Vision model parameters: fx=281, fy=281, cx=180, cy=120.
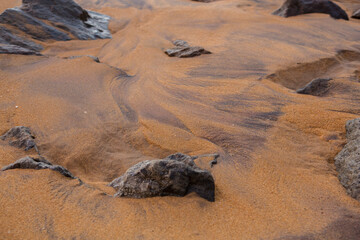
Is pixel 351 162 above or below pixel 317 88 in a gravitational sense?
below

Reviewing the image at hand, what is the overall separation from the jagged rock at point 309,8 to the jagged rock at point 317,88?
380cm

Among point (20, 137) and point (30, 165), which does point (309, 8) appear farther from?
point (30, 165)

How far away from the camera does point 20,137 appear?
2445mm

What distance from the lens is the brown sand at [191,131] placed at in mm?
1664

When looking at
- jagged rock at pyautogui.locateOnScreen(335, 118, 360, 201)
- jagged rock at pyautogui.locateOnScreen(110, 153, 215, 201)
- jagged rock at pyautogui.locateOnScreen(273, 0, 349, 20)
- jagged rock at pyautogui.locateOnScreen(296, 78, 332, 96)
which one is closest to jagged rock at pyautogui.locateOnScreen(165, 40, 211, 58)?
jagged rock at pyautogui.locateOnScreen(296, 78, 332, 96)

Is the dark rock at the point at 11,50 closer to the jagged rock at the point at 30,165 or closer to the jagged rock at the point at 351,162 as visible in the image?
the jagged rock at the point at 30,165

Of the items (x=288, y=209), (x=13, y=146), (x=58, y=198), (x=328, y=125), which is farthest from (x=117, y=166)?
(x=328, y=125)

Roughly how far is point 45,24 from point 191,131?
4.40 meters

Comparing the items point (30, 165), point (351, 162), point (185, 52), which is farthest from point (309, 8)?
point (30, 165)

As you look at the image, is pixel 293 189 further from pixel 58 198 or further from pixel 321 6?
pixel 321 6

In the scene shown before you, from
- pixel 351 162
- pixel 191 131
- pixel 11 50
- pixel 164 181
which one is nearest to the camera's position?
pixel 164 181

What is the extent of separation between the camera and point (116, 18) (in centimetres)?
763

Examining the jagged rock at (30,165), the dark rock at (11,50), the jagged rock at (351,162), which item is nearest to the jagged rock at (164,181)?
the jagged rock at (30,165)

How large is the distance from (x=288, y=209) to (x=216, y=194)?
47 cm
